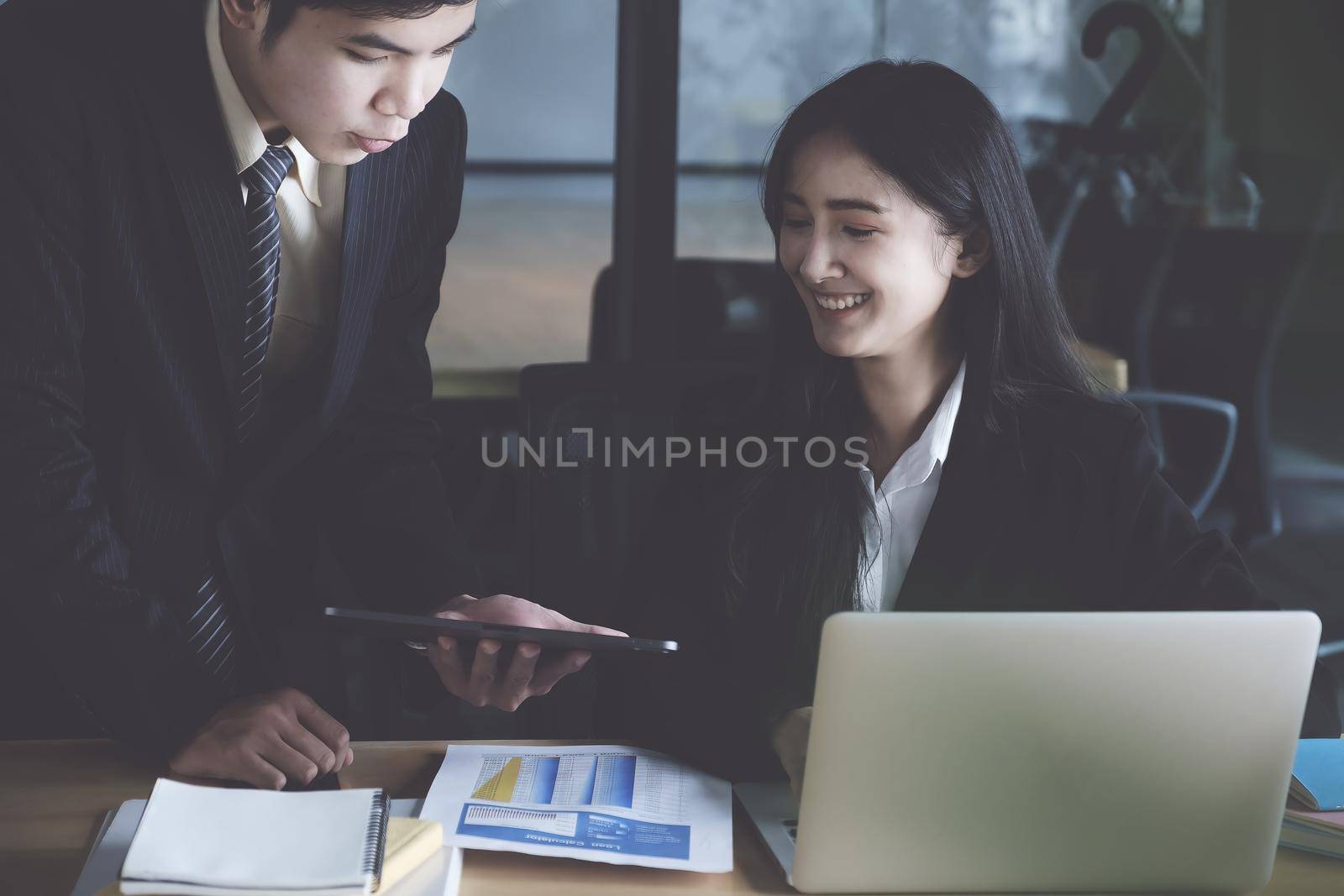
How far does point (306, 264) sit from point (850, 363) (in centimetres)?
69

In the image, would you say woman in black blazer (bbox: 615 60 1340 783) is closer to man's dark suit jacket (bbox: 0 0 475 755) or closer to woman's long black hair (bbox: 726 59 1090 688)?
woman's long black hair (bbox: 726 59 1090 688)

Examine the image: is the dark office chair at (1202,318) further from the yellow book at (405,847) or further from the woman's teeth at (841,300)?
the yellow book at (405,847)

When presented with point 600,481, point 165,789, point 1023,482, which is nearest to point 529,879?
point 165,789

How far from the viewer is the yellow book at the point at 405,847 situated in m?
0.91

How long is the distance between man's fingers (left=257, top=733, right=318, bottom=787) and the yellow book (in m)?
0.20

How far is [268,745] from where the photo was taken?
45.9 inches

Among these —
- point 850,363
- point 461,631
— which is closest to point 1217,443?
point 850,363

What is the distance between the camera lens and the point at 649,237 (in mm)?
3113

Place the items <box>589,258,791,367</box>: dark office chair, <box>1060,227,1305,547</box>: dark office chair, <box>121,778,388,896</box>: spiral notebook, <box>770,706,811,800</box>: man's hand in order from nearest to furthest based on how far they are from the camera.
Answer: <box>121,778,388,896</box>: spiral notebook → <box>770,706,811,800</box>: man's hand → <box>1060,227,1305,547</box>: dark office chair → <box>589,258,791,367</box>: dark office chair

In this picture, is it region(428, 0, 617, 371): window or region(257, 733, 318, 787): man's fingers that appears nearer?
region(257, 733, 318, 787): man's fingers


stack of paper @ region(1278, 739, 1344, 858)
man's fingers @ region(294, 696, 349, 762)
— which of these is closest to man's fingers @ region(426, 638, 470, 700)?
man's fingers @ region(294, 696, 349, 762)

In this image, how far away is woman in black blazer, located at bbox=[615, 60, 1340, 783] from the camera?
1467 mm

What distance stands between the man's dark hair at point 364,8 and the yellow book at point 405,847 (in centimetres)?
75

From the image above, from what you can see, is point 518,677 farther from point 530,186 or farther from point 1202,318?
point 1202,318
